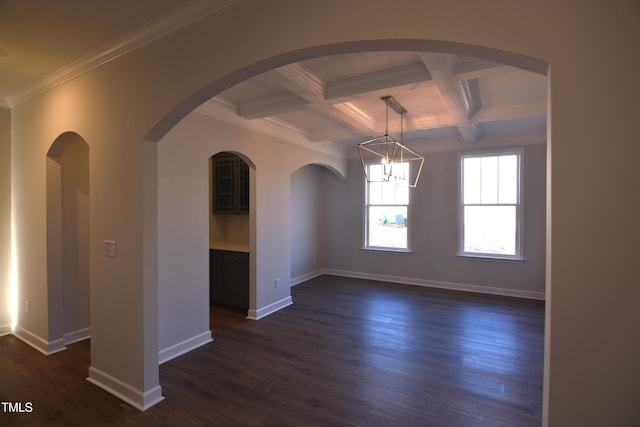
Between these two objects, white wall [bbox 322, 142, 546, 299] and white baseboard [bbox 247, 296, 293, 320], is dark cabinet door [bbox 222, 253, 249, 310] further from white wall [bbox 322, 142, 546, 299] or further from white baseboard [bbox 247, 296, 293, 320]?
white wall [bbox 322, 142, 546, 299]

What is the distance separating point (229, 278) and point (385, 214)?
3.48 metres

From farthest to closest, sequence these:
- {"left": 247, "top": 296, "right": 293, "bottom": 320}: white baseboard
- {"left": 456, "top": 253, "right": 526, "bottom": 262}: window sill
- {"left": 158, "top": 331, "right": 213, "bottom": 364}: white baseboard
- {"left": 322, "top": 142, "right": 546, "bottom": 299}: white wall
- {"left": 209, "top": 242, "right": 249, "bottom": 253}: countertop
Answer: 1. {"left": 456, "top": 253, "right": 526, "bottom": 262}: window sill
2. {"left": 322, "top": 142, "right": 546, "bottom": 299}: white wall
3. {"left": 209, "top": 242, "right": 249, "bottom": 253}: countertop
4. {"left": 247, "top": 296, "right": 293, "bottom": 320}: white baseboard
5. {"left": 158, "top": 331, "right": 213, "bottom": 364}: white baseboard

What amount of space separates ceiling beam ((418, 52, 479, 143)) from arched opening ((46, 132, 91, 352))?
346 centimetres

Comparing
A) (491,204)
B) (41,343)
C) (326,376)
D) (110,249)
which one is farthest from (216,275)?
(491,204)

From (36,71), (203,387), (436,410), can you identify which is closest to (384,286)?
(436,410)

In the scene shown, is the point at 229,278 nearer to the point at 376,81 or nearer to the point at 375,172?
the point at 376,81

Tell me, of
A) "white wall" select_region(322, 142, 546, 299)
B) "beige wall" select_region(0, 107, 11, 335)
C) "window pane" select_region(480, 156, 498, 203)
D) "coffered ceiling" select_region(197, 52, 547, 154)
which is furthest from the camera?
"window pane" select_region(480, 156, 498, 203)

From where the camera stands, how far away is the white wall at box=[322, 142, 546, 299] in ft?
16.8

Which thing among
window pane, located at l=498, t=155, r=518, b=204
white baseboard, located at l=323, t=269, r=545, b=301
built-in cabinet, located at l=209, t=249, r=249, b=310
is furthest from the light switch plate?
window pane, located at l=498, t=155, r=518, b=204

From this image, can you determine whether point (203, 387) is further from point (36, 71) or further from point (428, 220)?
point (428, 220)

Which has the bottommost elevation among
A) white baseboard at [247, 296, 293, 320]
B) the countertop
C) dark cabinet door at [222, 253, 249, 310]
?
white baseboard at [247, 296, 293, 320]

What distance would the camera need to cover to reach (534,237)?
16.8ft

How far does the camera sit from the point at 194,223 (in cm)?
344

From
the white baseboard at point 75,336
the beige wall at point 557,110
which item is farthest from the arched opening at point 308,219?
the beige wall at point 557,110
